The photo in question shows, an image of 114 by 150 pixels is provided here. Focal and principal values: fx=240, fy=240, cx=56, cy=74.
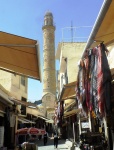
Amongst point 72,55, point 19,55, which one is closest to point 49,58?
point 72,55

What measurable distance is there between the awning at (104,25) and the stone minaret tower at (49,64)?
4122 centimetres

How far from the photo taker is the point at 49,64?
5034cm

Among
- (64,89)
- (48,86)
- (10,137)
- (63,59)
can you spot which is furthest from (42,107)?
(64,89)

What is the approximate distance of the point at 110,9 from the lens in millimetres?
4164

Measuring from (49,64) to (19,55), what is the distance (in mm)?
44876

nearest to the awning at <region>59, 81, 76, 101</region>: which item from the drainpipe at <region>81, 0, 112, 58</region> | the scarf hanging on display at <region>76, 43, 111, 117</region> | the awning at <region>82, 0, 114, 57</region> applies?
the scarf hanging on display at <region>76, 43, 111, 117</region>

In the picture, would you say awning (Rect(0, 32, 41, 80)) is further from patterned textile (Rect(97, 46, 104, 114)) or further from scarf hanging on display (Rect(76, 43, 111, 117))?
patterned textile (Rect(97, 46, 104, 114))

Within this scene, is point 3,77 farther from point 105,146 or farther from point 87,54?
point 87,54

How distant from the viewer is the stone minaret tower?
46.9 metres

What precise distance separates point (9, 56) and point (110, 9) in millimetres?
2596

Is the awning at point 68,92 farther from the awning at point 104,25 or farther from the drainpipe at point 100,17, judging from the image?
the drainpipe at point 100,17

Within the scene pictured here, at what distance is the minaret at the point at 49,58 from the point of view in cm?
4912

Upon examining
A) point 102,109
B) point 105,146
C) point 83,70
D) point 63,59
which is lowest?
point 105,146

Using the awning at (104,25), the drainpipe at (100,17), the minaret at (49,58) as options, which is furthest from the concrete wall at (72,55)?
the minaret at (49,58)
